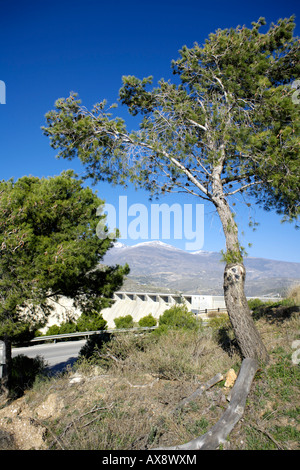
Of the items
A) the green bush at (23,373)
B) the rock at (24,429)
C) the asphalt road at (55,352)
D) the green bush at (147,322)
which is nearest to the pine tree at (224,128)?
the rock at (24,429)

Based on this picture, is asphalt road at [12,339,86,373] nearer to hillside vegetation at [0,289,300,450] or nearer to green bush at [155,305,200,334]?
green bush at [155,305,200,334]

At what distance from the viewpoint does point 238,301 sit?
5.77m

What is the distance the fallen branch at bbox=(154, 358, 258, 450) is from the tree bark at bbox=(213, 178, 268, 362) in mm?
338

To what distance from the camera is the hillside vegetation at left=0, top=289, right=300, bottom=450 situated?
12.5 feet

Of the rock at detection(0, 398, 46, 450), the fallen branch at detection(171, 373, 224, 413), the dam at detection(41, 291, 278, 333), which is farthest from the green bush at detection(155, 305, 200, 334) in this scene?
the dam at detection(41, 291, 278, 333)

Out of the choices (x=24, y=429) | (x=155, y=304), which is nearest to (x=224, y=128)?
(x=24, y=429)

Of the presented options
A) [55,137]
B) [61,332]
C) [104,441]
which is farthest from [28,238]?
[61,332]

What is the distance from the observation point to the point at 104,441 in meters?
3.62

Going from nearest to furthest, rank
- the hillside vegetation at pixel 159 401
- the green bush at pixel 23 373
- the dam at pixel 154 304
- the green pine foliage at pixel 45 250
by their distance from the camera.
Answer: the hillside vegetation at pixel 159 401 → the green pine foliage at pixel 45 250 → the green bush at pixel 23 373 → the dam at pixel 154 304

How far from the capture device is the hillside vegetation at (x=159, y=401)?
3.81 meters

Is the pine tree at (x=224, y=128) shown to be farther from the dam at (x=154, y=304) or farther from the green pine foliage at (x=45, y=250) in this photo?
the dam at (x=154, y=304)

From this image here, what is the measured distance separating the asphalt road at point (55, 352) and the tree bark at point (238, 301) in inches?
428
